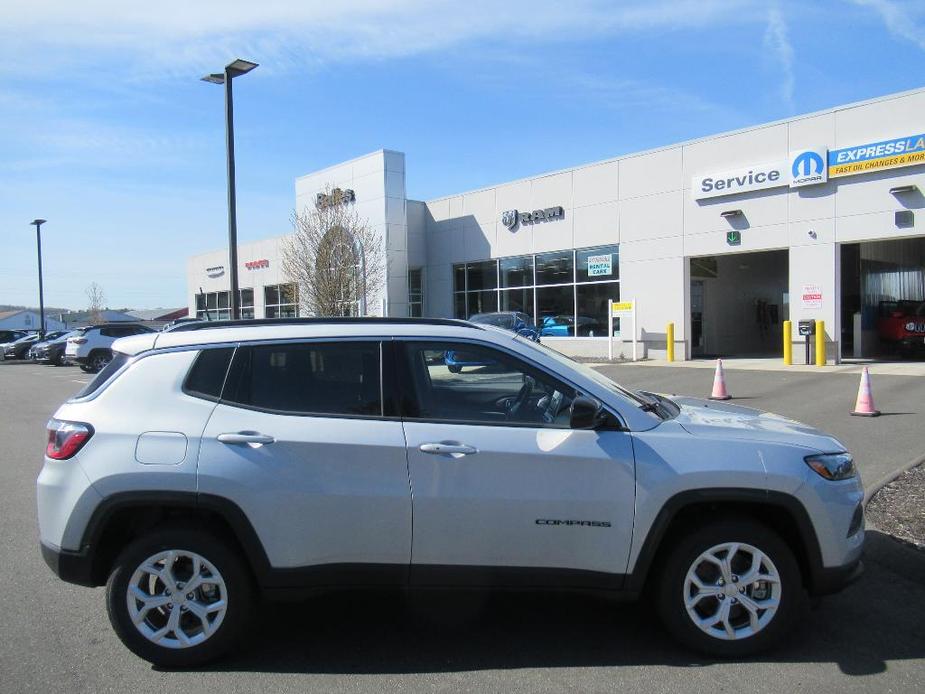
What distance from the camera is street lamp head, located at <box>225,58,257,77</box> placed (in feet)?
45.2

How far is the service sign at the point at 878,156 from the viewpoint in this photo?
17370 mm

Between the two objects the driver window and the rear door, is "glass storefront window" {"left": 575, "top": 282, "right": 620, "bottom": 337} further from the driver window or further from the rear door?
the rear door

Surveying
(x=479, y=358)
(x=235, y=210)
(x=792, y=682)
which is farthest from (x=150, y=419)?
(x=235, y=210)

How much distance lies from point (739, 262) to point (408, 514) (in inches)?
980

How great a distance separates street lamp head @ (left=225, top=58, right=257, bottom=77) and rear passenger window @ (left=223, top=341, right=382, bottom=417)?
37.6ft

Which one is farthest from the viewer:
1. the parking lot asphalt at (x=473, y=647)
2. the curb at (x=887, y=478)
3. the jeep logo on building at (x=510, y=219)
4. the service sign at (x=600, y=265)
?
the jeep logo on building at (x=510, y=219)

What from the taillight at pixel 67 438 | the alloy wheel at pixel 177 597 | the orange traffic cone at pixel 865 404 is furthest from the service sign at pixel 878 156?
the taillight at pixel 67 438

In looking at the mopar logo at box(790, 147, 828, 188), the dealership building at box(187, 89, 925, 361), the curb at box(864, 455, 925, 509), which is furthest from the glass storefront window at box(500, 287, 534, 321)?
the curb at box(864, 455, 925, 509)

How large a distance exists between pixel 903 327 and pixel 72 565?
2167 cm

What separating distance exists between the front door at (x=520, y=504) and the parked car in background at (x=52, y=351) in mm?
31884

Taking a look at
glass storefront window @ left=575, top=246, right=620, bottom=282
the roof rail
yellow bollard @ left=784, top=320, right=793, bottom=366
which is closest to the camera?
the roof rail

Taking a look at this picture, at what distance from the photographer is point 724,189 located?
68.4ft

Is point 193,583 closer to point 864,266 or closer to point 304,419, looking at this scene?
point 304,419

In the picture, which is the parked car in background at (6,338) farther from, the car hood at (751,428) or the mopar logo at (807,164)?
the car hood at (751,428)
